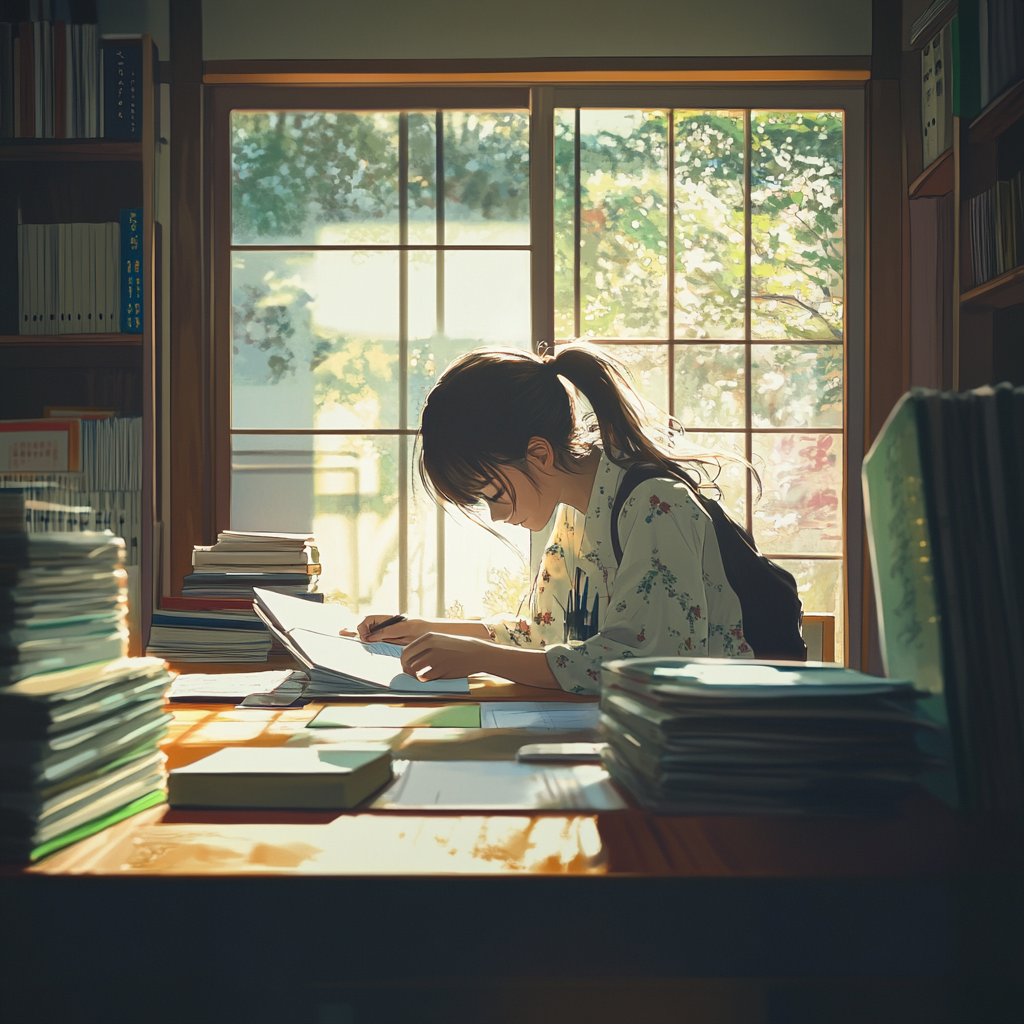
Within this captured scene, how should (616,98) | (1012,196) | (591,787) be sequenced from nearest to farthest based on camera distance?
(591,787) → (1012,196) → (616,98)

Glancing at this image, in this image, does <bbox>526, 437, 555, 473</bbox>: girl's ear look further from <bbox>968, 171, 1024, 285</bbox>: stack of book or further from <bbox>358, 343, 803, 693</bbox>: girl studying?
<bbox>968, 171, 1024, 285</bbox>: stack of book

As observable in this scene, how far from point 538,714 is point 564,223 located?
2018 mm

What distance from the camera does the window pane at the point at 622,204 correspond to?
2.63m

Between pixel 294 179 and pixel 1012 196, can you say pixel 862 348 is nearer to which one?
pixel 1012 196

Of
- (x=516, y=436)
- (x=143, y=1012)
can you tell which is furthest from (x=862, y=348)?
(x=143, y=1012)

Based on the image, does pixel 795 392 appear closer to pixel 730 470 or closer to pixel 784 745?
pixel 730 470

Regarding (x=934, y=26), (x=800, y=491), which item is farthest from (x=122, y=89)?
(x=800, y=491)

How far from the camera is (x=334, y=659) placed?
1231 mm

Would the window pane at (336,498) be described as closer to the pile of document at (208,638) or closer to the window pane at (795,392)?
the pile of document at (208,638)

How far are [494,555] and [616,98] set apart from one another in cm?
153

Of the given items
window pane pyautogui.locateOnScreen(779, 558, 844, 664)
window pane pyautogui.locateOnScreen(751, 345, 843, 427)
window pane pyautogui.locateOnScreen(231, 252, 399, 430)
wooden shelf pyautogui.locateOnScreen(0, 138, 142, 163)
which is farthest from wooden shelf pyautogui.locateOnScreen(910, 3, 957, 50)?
wooden shelf pyautogui.locateOnScreen(0, 138, 142, 163)

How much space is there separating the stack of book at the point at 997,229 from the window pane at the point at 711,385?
29.5 inches

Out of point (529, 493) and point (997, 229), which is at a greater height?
point (997, 229)

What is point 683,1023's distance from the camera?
504 mm
